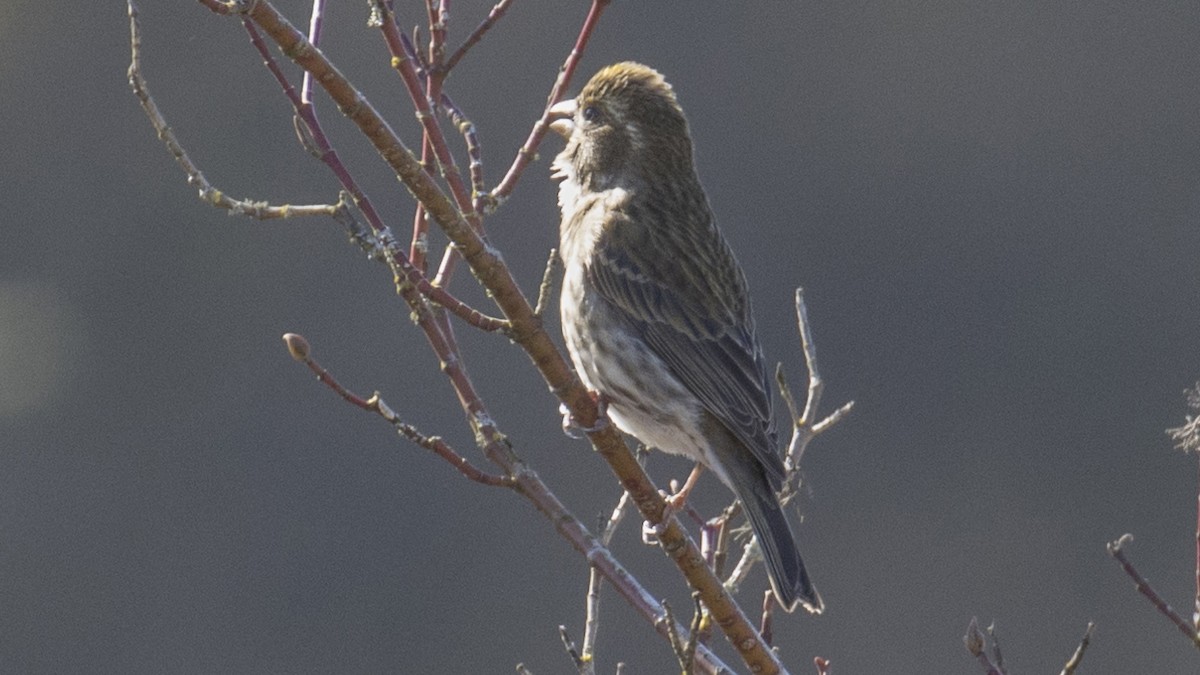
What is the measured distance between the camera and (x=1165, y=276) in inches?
698

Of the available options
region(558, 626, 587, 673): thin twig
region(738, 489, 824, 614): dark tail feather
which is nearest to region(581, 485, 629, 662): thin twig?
region(558, 626, 587, 673): thin twig

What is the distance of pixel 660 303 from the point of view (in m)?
5.76

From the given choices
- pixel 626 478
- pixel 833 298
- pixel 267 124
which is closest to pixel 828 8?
pixel 833 298

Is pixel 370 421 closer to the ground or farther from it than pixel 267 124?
closer to the ground

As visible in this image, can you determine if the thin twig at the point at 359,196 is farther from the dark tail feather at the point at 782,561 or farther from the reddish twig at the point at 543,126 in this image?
the dark tail feather at the point at 782,561

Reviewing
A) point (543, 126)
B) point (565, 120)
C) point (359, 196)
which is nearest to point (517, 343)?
point (359, 196)

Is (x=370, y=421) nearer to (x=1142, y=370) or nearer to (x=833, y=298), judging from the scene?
(x=833, y=298)

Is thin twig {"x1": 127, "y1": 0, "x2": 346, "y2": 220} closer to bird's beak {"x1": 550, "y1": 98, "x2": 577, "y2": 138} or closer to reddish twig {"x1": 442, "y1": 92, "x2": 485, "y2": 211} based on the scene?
reddish twig {"x1": 442, "y1": 92, "x2": 485, "y2": 211}

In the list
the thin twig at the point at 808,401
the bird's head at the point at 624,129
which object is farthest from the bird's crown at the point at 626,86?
the thin twig at the point at 808,401

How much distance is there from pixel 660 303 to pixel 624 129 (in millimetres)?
652

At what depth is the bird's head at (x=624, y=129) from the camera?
6086 mm

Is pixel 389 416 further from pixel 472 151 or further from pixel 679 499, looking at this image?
pixel 679 499

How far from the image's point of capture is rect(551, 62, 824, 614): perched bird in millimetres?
5344

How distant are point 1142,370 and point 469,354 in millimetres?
5972
